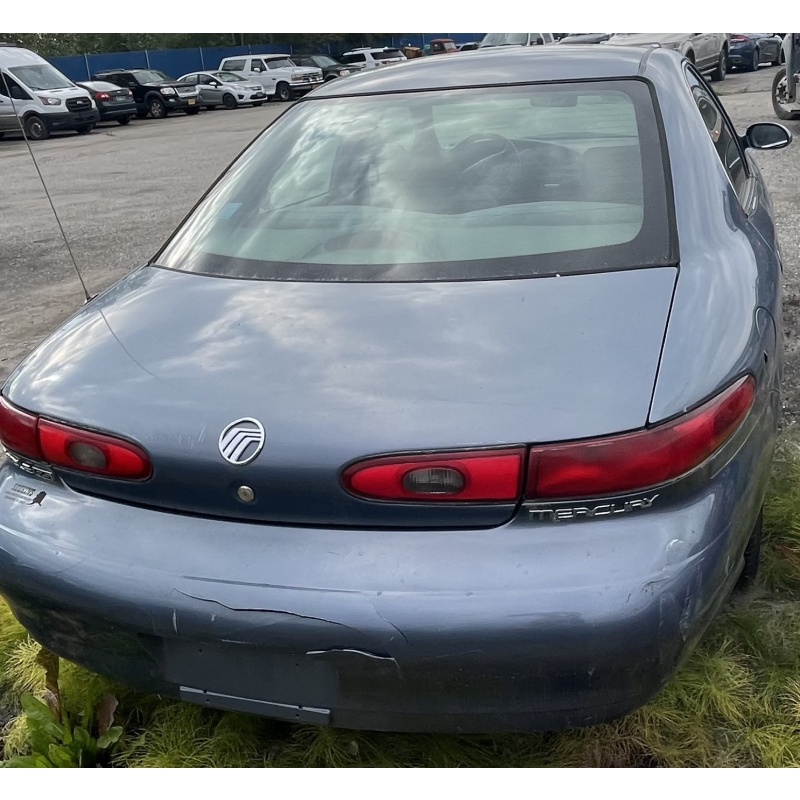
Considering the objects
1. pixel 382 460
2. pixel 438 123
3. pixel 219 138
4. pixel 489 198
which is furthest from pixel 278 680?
pixel 219 138

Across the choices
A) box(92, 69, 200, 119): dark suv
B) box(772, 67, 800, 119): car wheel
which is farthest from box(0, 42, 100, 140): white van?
box(772, 67, 800, 119): car wheel

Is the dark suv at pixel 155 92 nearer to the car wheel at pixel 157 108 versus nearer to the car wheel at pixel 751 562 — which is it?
the car wheel at pixel 157 108

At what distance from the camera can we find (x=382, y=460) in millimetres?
1496

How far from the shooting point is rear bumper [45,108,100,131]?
1955cm

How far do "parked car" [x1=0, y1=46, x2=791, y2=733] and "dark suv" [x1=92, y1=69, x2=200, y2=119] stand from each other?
83.7 feet

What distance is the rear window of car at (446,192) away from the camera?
1993 millimetres

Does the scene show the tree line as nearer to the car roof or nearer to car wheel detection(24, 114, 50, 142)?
car wheel detection(24, 114, 50, 142)

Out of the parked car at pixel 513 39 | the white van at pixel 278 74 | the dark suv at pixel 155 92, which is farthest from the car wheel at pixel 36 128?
the parked car at pixel 513 39

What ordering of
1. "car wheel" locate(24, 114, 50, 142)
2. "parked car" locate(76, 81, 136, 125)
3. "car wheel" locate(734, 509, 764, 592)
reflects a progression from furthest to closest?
"parked car" locate(76, 81, 136, 125) < "car wheel" locate(24, 114, 50, 142) < "car wheel" locate(734, 509, 764, 592)

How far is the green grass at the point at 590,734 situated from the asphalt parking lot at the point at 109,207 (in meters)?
1.50

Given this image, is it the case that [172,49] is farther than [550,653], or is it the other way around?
[172,49]

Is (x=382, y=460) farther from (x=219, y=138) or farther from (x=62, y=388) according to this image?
(x=219, y=138)

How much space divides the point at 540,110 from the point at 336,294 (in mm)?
991

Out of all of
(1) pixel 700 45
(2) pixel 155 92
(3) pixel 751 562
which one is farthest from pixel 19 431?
(2) pixel 155 92
